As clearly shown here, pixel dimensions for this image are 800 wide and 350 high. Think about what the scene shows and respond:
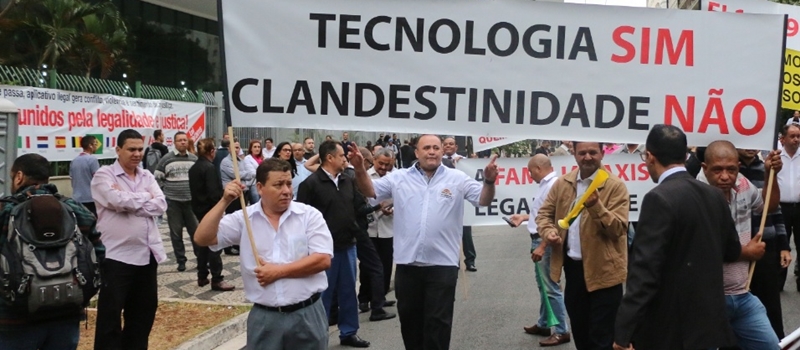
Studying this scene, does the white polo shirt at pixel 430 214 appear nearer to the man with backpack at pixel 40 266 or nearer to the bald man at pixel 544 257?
the bald man at pixel 544 257

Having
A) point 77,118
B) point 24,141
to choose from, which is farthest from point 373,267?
point 77,118

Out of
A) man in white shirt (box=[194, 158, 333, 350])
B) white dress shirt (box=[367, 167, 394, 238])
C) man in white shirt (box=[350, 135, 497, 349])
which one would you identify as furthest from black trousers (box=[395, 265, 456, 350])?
white dress shirt (box=[367, 167, 394, 238])

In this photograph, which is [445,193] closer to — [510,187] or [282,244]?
[510,187]

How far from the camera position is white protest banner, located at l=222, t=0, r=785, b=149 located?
5.22 metres

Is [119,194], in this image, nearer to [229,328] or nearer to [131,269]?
[131,269]

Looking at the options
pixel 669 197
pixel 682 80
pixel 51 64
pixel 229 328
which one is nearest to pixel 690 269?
pixel 669 197

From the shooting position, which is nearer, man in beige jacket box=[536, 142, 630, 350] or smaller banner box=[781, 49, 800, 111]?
man in beige jacket box=[536, 142, 630, 350]

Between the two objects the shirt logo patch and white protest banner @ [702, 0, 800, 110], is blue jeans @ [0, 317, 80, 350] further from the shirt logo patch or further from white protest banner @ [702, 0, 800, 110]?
white protest banner @ [702, 0, 800, 110]

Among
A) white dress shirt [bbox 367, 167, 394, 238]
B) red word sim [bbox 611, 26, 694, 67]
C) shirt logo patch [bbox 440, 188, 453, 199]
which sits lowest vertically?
white dress shirt [bbox 367, 167, 394, 238]

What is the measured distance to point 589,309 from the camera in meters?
5.66

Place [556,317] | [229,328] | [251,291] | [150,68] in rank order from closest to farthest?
[251,291] < [556,317] < [229,328] < [150,68]

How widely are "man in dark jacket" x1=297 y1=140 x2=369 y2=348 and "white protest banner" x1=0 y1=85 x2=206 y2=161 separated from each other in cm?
755

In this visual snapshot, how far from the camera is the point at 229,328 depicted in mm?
7789

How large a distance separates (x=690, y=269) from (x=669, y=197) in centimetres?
36
